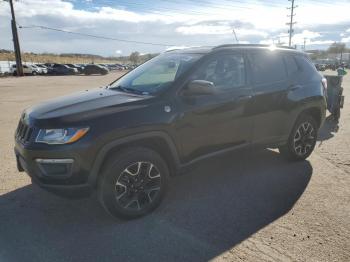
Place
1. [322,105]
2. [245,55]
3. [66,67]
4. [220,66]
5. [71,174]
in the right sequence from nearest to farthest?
[71,174] → [220,66] → [245,55] → [322,105] → [66,67]

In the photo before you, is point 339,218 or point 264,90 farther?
point 264,90

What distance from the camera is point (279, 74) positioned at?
4.89 m

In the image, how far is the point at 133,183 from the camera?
3619mm

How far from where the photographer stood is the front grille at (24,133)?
3.41 meters

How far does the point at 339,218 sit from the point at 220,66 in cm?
220

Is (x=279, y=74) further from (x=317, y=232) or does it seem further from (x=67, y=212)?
(x=67, y=212)

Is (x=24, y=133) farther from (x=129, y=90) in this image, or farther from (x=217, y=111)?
(x=217, y=111)

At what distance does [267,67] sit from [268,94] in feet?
1.37

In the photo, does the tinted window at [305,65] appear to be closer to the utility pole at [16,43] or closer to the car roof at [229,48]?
the car roof at [229,48]

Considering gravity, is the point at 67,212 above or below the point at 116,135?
below

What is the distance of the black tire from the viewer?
5207 mm

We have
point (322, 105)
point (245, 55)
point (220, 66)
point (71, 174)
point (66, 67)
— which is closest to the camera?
point (71, 174)

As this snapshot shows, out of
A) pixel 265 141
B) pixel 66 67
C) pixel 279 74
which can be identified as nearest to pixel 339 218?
pixel 265 141

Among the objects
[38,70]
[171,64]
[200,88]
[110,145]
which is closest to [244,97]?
[200,88]
